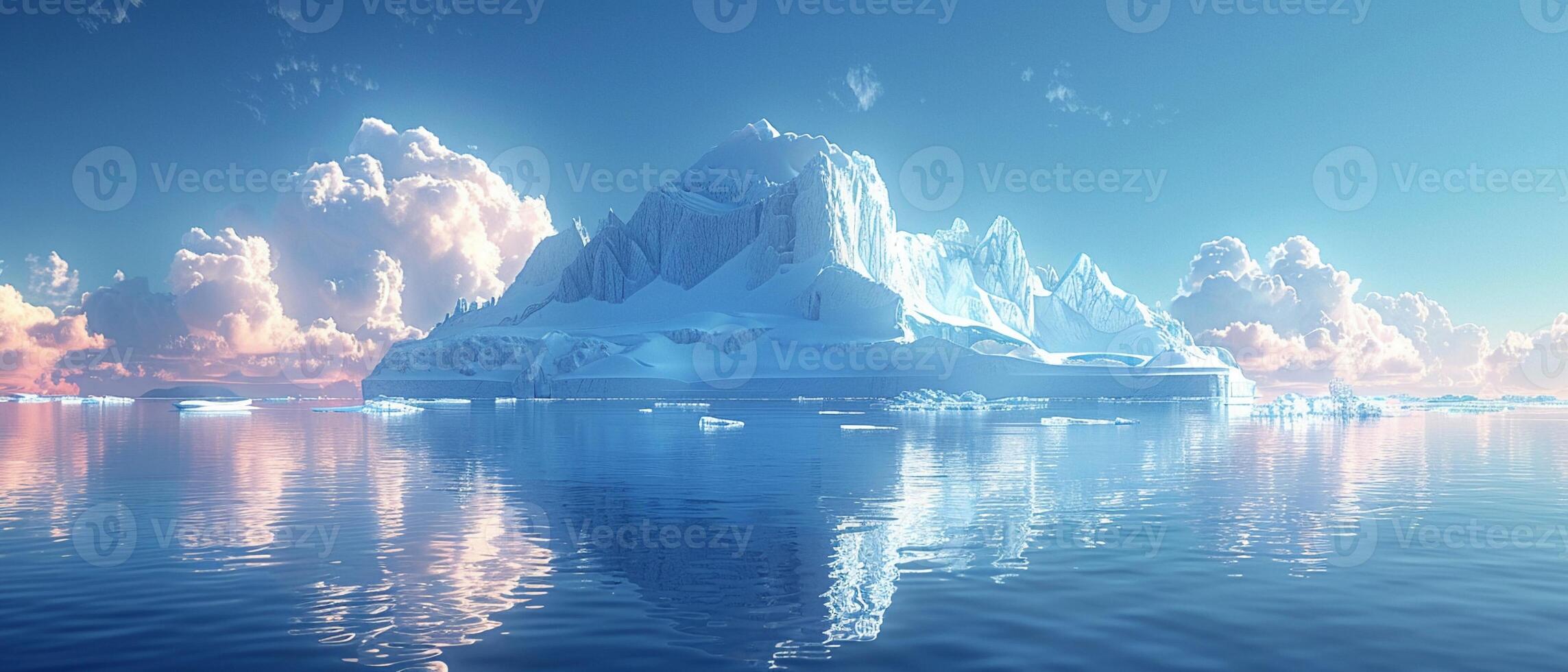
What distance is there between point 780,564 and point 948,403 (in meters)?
87.1

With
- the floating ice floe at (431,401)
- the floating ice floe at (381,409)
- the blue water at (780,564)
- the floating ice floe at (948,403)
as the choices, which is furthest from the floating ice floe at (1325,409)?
the floating ice floe at (431,401)

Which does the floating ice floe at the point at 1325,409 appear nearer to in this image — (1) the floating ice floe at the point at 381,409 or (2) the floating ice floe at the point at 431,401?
(1) the floating ice floe at the point at 381,409

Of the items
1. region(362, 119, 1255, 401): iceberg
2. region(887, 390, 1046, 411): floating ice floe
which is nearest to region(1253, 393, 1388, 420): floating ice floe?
region(887, 390, 1046, 411): floating ice floe

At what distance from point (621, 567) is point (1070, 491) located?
604 inches

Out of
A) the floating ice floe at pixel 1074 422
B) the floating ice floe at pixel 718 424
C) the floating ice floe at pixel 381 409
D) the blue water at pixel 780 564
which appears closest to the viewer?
the blue water at pixel 780 564

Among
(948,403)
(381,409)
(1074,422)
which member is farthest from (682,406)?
(1074,422)

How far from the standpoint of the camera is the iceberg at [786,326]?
137250 millimetres

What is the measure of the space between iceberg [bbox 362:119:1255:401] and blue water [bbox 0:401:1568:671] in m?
99.3

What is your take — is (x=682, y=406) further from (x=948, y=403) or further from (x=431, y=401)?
(x=431, y=401)

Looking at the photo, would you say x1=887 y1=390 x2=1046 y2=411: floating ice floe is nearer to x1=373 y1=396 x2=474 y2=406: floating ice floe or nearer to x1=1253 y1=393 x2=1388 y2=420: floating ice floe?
x1=1253 y1=393 x2=1388 y2=420: floating ice floe

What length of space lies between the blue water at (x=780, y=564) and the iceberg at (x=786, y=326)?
99261 millimetres

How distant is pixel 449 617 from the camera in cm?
1261

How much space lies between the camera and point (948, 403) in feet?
334

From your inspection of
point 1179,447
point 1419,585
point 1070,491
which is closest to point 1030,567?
point 1419,585
